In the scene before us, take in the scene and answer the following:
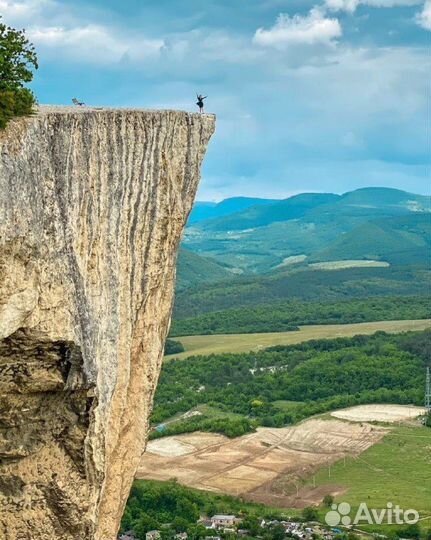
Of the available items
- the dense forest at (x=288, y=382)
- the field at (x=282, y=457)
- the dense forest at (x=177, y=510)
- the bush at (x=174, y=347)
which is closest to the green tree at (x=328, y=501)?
the field at (x=282, y=457)

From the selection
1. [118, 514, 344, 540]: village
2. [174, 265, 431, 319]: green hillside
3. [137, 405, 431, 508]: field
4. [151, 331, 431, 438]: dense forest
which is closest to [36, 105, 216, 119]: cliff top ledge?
[118, 514, 344, 540]: village

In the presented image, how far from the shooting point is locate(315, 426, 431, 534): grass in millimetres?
51875

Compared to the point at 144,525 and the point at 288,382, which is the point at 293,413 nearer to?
the point at 288,382

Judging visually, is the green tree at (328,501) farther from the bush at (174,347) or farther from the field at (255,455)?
the bush at (174,347)

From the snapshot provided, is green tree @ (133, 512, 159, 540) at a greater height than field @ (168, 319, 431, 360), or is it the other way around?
field @ (168, 319, 431, 360)

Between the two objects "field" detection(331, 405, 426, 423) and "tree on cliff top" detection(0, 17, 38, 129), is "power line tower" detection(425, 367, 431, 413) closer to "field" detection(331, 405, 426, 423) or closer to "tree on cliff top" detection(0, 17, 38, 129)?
"field" detection(331, 405, 426, 423)

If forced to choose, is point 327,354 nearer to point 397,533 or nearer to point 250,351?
point 250,351

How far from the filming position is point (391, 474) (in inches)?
2266

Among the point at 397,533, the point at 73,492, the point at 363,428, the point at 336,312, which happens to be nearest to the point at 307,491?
the point at 397,533

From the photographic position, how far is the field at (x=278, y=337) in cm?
10788

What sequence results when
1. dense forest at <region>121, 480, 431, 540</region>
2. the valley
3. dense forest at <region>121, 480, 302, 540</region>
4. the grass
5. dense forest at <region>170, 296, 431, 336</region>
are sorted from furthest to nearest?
1. dense forest at <region>170, 296, 431, 336</region>
2. the valley
3. the grass
4. dense forest at <region>121, 480, 302, 540</region>
5. dense forest at <region>121, 480, 431, 540</region>

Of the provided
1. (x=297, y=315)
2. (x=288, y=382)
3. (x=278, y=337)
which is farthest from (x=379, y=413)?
(x=297, y=315)

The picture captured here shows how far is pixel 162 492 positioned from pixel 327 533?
1141 centimetres

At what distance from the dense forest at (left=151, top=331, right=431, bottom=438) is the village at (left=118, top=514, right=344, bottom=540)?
21.9 metres
